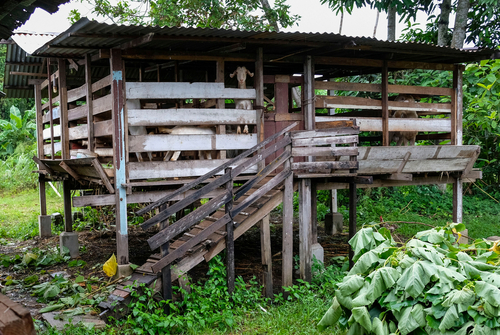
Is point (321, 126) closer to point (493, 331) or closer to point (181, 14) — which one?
point (493, 331)

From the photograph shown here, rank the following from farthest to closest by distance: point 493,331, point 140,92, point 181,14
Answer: point 181,14, point 140,92, point 493,331

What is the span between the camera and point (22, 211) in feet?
50.1

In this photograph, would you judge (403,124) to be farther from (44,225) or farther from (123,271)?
(44,225)

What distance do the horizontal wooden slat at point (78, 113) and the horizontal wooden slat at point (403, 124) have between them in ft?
14.6

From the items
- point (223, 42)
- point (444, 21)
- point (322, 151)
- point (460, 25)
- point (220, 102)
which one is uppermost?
point (444, 21)

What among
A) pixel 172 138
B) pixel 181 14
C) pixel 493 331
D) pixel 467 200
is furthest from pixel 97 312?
pixel 467 200

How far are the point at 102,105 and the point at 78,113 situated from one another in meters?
1.18

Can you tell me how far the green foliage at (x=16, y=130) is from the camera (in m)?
Result: 20.5

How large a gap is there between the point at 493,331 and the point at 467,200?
13.1 meters

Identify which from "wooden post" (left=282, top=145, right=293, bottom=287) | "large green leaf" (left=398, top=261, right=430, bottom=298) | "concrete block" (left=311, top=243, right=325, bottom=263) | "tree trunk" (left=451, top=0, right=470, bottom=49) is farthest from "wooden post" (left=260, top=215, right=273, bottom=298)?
"tree trunk" (left=451, top=0, right=470, bottom=49)

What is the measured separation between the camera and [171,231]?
636 cm

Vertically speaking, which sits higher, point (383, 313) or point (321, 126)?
point (321, 126)

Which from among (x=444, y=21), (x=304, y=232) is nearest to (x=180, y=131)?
(x=304, y=232)

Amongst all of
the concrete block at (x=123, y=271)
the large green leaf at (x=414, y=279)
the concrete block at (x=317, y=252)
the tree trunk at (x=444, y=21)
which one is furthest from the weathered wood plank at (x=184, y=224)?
the tree trunk at (x=444, y=21)
